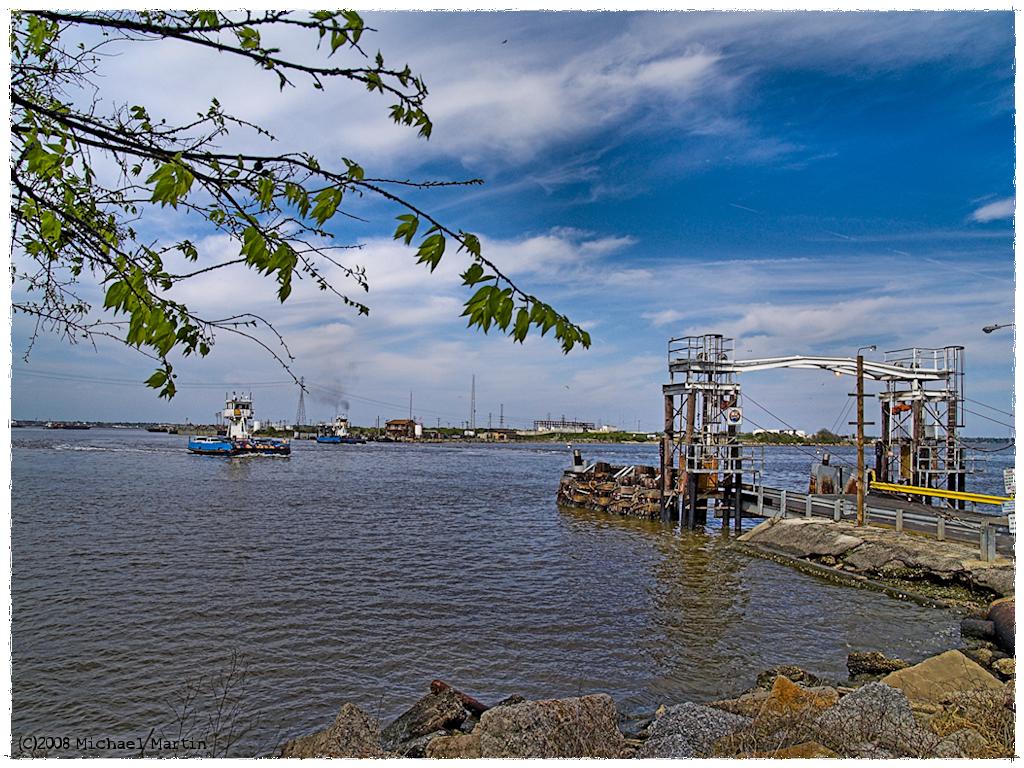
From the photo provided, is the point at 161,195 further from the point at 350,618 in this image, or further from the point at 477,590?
the point at 477,590

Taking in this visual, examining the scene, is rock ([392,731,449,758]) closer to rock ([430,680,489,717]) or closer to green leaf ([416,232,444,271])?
rock ([430,680,489,717])

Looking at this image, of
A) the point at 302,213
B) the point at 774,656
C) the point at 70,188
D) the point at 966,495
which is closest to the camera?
the point at 302,213

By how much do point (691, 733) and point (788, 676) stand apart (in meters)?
3.92

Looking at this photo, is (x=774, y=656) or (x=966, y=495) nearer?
(x=774, y=656)

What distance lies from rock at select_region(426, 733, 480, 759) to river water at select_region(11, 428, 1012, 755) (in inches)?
97.2

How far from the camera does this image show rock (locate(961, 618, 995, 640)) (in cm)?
1072

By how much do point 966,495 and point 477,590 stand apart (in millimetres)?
11774

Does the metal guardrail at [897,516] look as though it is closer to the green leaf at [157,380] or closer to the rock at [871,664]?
the rock at [871,664]

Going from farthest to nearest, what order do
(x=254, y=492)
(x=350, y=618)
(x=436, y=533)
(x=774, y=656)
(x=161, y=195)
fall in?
(x=254, y=492)
(x=436, y=533)
(x=350, y=618)
(x=774, y=656)
(x=161, y=195)

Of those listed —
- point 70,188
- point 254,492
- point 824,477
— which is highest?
point 70,188

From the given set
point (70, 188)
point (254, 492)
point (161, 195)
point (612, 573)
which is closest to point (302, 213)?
point (161, 195)

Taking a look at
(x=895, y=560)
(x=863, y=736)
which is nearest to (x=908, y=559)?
(x=895, y=560)

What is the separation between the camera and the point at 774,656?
1069 cm

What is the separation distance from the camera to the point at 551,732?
Result: 5.81 meters
